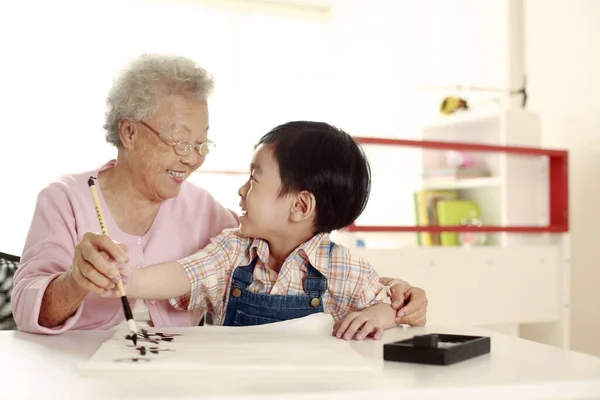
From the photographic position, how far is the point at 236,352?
928 mm

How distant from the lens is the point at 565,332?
329 cm

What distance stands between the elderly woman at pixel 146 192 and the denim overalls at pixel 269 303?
17 cm

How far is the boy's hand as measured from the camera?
44.6 inches

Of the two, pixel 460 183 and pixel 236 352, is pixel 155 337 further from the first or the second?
pixel 460 183

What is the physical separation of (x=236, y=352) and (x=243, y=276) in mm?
468

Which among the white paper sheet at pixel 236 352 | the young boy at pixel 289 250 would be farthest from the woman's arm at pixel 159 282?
the white paper sheet at pixel 236 352

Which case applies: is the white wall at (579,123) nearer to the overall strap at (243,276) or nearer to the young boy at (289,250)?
the young boy at (289,250)

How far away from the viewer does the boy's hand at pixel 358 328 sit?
3.71ft

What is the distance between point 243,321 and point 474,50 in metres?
3.77

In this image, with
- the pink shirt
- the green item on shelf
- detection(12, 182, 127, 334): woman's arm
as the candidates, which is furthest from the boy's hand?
the green item on shelf

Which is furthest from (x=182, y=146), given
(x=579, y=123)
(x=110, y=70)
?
(x=110, y=70)

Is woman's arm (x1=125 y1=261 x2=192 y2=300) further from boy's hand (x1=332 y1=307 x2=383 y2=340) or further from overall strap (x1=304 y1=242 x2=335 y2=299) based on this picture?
boy's hand (x1=332 y1=307 x2=383 y2=340)

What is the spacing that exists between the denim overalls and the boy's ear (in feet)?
0.28

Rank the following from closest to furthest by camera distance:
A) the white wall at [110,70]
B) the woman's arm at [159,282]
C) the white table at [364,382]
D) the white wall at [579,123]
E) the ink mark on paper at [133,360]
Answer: the white table at [364,382] < the ink mark on paper at [133,360] < the woman's arm at [159,282] < the white wall at [579,123] < the white wall at [110,70]
